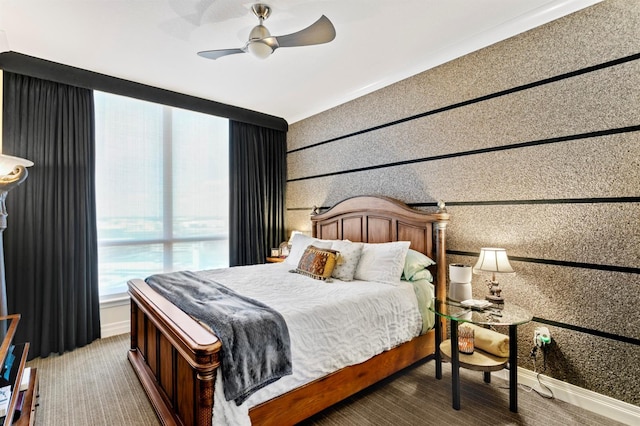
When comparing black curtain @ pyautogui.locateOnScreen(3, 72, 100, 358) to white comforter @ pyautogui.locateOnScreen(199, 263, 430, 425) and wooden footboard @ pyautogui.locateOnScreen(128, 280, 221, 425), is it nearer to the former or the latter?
wooden footboard @ pyautogui.locateOnScreen(128, 280, 221, 425)

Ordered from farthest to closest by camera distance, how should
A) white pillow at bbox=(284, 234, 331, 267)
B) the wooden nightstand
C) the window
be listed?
the window → white pillow at bbox=(284, 234, 331, 267) → the wooden nightstand

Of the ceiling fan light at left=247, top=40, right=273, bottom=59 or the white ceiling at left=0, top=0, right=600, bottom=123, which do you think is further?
the white ceiling at left=0, top=0, right=600, bottom=123

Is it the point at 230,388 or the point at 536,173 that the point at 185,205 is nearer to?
the point at 230,388

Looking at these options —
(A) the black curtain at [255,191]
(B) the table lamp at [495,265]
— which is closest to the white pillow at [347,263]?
(B) the table lamp at [495,265]

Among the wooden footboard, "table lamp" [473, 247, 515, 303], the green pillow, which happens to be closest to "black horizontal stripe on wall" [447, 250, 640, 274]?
"table lamp" [473, 247, 515, 303]

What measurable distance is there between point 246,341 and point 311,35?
6.41 feet

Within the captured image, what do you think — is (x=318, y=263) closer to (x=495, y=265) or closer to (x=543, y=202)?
(x=495, y=265)

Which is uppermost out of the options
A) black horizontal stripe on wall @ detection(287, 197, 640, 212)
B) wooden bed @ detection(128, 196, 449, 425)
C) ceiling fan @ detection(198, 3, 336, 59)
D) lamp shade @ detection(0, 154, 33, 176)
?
ceiling fan @ detection(198, 3, 336, 59)

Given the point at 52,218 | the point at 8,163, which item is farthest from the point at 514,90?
the point at 52,218

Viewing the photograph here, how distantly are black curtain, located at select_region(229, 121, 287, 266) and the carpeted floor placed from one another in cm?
212

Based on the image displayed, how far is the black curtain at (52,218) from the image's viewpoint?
2.90 meters

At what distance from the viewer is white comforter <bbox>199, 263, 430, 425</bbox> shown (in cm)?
177

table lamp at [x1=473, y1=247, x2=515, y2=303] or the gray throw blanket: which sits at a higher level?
table lamp at [x1=473, y1=247, x2=515, y2=303]

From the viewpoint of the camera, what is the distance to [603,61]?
6.77ft
